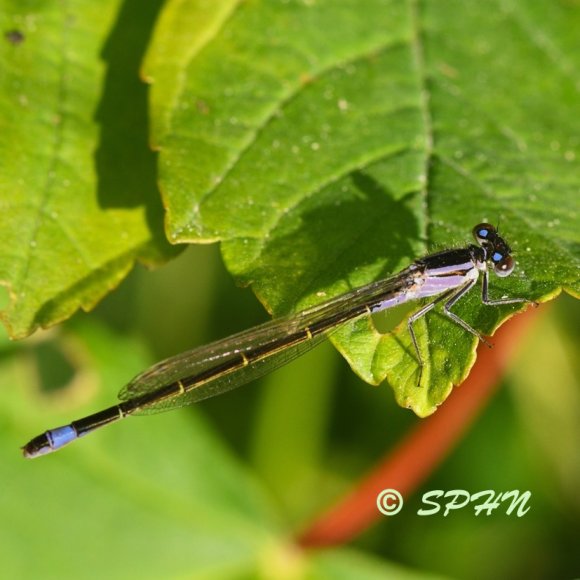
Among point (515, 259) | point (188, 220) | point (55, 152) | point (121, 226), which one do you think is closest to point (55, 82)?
point (55, 152)

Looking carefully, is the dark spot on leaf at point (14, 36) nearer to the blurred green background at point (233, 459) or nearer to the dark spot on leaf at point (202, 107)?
the dark spot on leaf at point (202, 107)

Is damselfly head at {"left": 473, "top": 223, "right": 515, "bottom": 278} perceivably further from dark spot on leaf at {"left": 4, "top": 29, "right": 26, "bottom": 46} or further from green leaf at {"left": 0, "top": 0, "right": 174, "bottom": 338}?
dark spot on leaf at {"left": 4, "top": 29, "right": 26, "bottom": 46}

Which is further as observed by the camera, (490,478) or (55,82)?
(490,478)

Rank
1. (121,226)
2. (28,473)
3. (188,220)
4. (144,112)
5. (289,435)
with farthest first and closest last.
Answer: (289,435) < (28,473) < (144,112) < (121,226) < (188,220)

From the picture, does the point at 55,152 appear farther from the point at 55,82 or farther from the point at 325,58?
the point at 325,58
